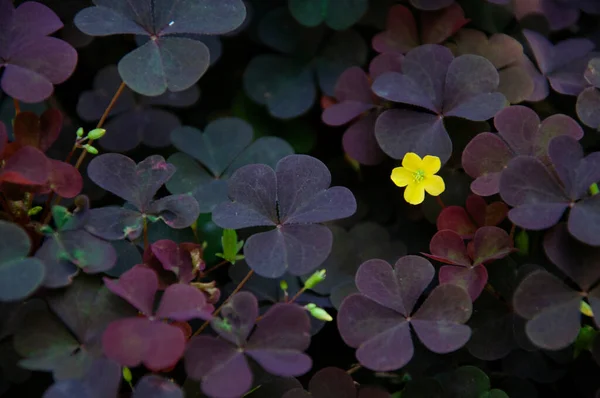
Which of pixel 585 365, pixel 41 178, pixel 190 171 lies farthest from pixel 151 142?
pixel 585 365

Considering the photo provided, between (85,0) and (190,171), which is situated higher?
(85,0)

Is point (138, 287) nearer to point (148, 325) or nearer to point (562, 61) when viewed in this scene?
point (148, 325)

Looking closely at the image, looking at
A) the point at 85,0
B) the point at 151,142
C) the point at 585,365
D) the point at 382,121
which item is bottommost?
the point at 585,365

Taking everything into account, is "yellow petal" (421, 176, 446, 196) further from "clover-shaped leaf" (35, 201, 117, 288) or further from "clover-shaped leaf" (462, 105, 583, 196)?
"clover-shaped leaf" (35, 201, 117, 288)

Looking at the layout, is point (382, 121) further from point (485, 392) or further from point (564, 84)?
point (485, 392)

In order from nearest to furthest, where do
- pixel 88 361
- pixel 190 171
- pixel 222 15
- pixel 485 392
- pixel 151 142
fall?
pixel 88 361, pixel 485 392, pixel 222 15, pixel 190 171, pixel 151 142

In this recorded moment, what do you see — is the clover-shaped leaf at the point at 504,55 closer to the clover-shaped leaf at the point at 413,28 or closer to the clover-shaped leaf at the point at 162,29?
the clover-shaped leaf at the point at 413,28
